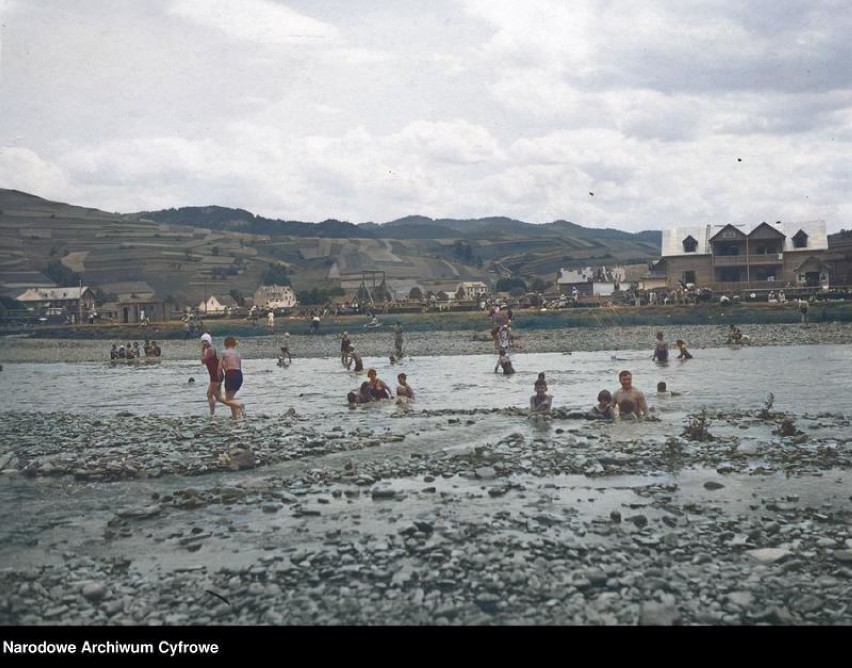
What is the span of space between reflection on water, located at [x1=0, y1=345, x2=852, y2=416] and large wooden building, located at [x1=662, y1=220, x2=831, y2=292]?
38.0 metres

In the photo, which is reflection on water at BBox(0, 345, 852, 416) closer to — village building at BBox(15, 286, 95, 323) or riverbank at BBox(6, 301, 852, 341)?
riverbank at BBox(6, 301, 852, 341)

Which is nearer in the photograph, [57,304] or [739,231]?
[739,231]

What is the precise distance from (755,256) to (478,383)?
202 ft

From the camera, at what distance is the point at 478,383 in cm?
3316

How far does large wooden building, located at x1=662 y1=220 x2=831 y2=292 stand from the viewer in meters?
82.8

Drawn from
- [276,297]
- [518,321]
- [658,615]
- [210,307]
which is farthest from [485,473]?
[276,297]

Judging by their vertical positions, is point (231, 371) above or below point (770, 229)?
below

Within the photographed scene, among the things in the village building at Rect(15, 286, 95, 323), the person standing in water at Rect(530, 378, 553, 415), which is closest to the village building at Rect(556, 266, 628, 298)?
the village building at Rect(15, 286, 95, 323)

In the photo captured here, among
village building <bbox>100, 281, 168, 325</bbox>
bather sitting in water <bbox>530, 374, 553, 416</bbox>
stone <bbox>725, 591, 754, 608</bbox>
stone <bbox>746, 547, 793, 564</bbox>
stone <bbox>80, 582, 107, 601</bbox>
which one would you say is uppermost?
village building <bbox>100, 281, 168, 325</bbox>

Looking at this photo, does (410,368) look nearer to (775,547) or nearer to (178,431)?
(178,431)

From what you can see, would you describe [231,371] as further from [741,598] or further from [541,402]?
[741,598]

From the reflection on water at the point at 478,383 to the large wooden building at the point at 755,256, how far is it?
3802cm
